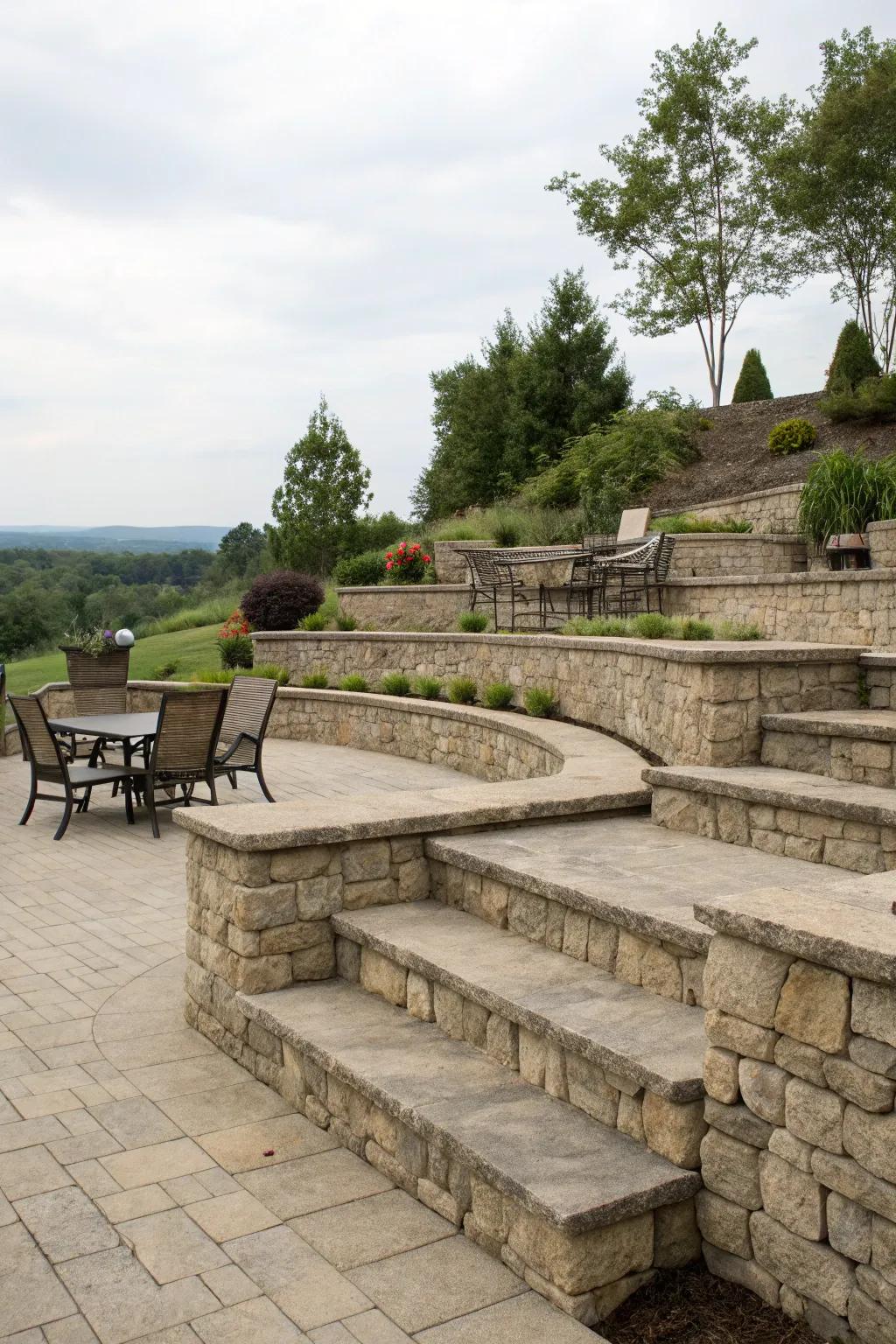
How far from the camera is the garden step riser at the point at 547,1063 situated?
2.57 metres

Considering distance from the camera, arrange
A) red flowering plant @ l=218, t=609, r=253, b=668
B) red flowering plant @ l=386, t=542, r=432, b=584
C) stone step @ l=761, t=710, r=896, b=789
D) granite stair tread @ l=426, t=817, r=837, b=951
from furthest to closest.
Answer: red flowering plant @ l=386, t=542, r=432, b=584 → red flowering plant @ l=218, t=609, r=253, b=668 → stone step @ l=761, t=710, r=896, b=789 → granite stair tread @ l=426, t=817, r=837, b=951

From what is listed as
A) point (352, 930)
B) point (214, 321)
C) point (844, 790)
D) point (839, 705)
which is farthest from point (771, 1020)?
point (214, 321)

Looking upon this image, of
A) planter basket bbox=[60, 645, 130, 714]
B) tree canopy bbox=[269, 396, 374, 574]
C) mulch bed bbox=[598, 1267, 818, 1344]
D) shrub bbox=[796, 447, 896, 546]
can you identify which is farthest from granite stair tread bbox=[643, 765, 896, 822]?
tree canopy bbox=[269, 396, 374, 574]

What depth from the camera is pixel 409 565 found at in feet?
50.7

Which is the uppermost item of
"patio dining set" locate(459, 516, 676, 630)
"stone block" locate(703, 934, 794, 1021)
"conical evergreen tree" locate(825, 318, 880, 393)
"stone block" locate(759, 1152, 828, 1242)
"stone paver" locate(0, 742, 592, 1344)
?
"conical evergreen tree" locate(825, 318, 880, 393)

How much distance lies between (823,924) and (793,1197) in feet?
2.03

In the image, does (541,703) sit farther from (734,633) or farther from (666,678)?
(666,678)

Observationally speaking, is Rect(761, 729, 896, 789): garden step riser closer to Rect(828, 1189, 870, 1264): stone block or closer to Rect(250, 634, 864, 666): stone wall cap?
Rect(250, 634, 864, 666): stone wall cap

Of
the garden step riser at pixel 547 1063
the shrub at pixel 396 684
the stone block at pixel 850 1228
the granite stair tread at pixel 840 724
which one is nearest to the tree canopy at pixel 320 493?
the shrub at pixel 396 684

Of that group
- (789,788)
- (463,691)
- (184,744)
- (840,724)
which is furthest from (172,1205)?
(463,691)

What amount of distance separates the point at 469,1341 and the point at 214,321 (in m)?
15.9

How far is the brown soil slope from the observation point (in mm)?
20562

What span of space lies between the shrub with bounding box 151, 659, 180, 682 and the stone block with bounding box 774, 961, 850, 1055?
1583 centimetres

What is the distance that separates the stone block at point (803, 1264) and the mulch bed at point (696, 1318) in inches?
3.6
